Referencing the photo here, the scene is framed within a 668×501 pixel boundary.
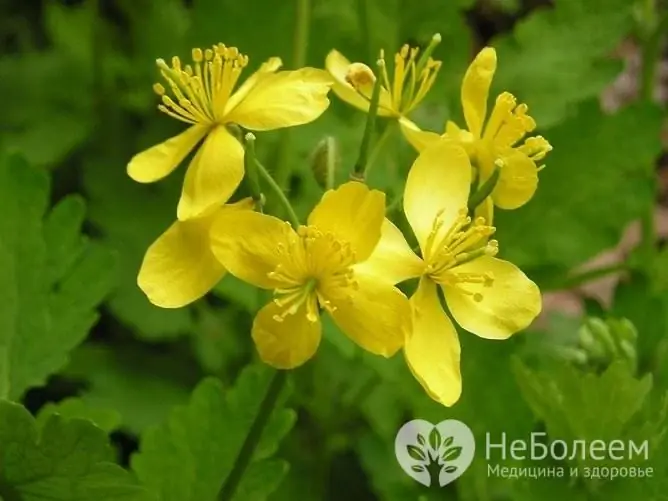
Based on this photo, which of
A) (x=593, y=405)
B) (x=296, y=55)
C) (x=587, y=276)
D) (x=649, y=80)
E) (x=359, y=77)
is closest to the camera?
(x=359, y=77)

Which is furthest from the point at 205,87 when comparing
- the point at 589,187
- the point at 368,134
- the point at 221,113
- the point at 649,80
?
the point at 649,80

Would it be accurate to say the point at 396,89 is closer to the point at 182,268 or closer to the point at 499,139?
the point at 499,139

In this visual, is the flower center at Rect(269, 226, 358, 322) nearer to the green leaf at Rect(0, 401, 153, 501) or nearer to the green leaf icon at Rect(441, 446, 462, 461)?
the green leaf at Rect(0, 401, 153, 501)

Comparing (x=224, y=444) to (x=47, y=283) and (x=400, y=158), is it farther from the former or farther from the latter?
(x=400, y=158)

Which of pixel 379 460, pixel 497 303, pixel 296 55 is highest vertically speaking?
pixel 296 55

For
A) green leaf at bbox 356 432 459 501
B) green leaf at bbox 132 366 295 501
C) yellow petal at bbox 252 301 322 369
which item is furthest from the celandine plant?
green leaf at bbox 356 432 459 501
